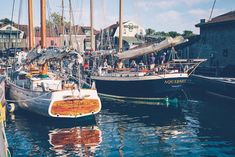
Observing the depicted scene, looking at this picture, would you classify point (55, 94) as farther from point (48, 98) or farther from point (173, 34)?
point (173, 34)

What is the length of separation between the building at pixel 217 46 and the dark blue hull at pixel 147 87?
11.3 metres

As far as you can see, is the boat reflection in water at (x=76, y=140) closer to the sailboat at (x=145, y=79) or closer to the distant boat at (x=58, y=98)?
the distant boat at (x=58, y=98)

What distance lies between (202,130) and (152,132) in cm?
335

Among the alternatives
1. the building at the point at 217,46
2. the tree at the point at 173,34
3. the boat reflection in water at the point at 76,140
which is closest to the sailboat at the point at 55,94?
the boat reflection in water at the point at 76,140

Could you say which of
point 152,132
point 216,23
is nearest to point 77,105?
point 152,132

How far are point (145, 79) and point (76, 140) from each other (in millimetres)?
11918

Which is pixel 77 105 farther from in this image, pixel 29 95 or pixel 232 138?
pixel 232 138

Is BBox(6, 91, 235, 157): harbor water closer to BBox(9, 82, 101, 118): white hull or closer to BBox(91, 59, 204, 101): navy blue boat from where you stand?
BBox(9, 82, 101, 118): white hull

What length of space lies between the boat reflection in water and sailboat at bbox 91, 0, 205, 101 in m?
9.23

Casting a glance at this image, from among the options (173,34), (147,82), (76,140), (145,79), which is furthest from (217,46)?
(173,34)

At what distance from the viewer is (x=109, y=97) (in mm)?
32469

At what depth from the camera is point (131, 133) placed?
1975cm

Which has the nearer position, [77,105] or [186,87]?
[77,105]

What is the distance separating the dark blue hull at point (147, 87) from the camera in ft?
92.8
